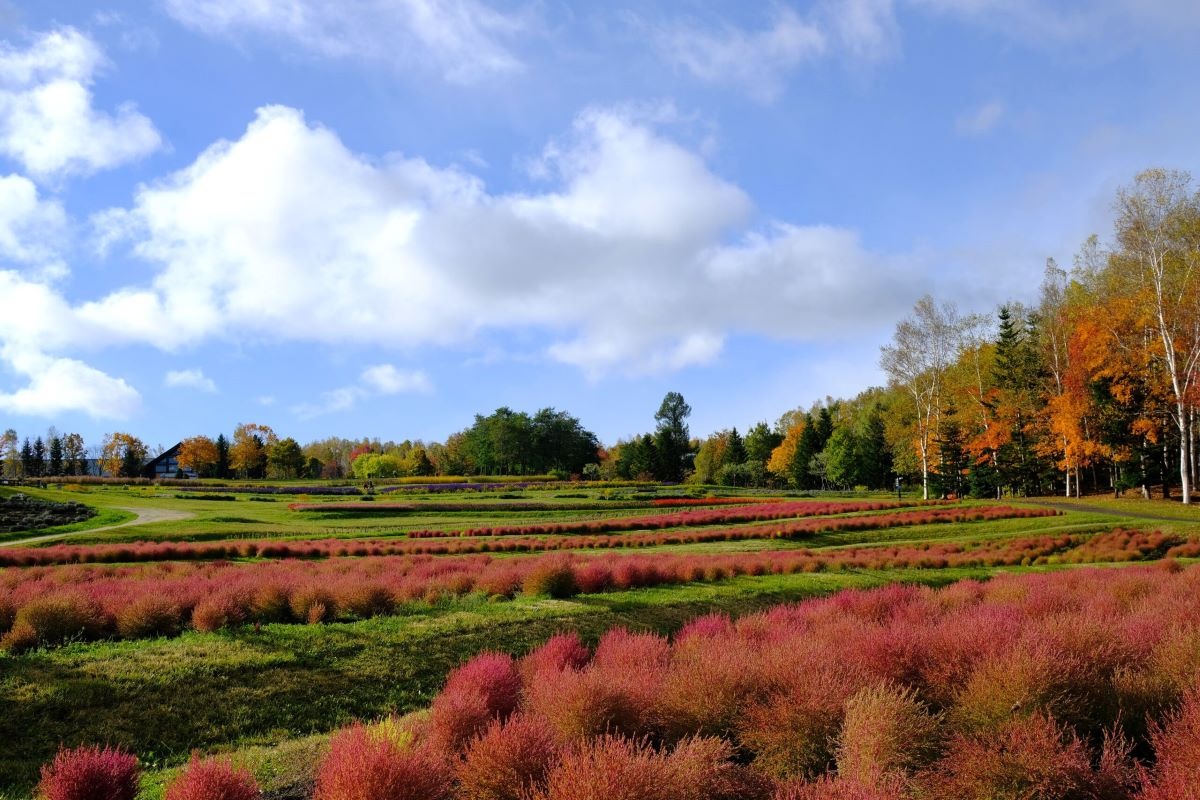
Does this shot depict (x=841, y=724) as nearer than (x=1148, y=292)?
Yes

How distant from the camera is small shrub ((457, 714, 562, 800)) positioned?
17.2 feet

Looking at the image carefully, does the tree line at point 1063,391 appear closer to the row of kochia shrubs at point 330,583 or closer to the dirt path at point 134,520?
the row of kochia shrubs at point 330,583

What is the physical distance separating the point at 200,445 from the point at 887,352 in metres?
112

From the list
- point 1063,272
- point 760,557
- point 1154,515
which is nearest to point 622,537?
point 760,557

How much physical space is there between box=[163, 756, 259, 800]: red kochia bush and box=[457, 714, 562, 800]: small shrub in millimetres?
1710

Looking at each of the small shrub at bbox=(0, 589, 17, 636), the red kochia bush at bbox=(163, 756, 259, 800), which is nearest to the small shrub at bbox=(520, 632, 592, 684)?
the red kochia bush at bbox=(163, 756, 259, 800)

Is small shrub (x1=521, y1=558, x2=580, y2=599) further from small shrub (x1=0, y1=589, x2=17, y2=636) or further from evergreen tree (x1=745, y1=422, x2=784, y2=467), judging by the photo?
evergreen tree (x1=745, y1=422, x2=784, y2=467)

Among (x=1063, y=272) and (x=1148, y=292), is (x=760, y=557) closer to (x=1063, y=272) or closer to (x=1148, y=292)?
(x=1148, y=292)

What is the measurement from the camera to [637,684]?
691 cm

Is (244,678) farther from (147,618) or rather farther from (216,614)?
(147,618)

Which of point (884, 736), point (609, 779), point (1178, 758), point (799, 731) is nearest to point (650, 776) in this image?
point (609, 779)

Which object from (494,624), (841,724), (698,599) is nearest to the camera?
(841,724)

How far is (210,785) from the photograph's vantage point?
5273mm

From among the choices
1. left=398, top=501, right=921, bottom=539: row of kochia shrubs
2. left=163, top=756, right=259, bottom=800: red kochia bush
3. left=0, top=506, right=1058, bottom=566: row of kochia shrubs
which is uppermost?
left=163, top=756, right=259, bottom=800: red kochia bush
